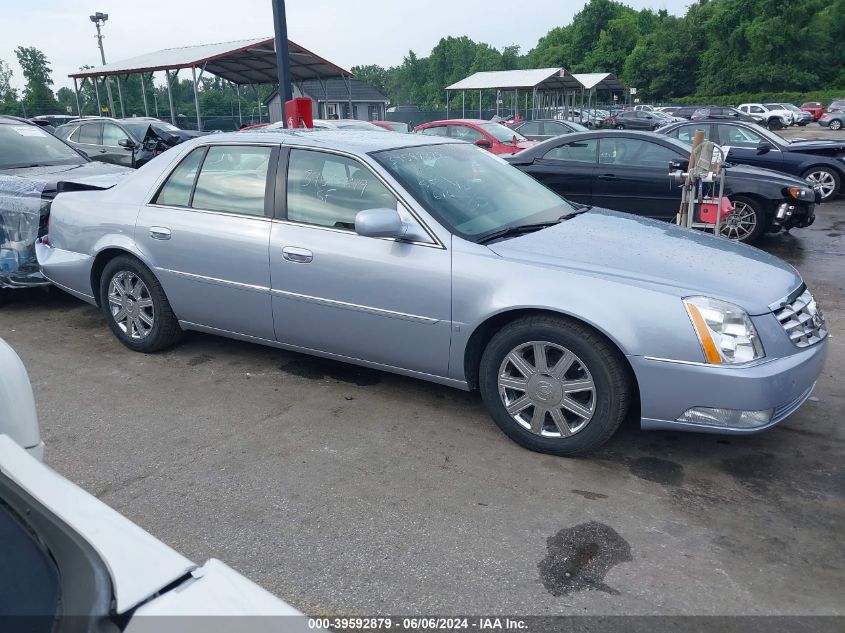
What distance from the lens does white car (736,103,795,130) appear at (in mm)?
38406

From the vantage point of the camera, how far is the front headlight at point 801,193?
830 centimetres

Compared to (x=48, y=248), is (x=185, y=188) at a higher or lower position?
higher

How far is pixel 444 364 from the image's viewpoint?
3.78 meters

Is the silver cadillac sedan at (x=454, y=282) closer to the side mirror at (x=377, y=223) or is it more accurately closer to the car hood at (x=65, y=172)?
the side mirror at (x=377, y=223)

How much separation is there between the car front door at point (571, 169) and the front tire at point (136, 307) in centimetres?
574

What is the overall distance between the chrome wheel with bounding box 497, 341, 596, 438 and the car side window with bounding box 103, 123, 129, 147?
40.9ft

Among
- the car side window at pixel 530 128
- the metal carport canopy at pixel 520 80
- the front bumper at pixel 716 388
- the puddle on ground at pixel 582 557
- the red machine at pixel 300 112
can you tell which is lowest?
the puddle on ground at pixel 582 557

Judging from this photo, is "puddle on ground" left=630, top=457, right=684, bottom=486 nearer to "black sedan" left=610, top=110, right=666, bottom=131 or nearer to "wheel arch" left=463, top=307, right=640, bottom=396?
"wheel arch" left=463, top=307, right=640, bottom=396

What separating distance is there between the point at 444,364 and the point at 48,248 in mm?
3516

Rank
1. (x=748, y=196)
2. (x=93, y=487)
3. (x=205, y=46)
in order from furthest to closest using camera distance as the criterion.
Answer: (x=205, y=46)
(x=748, y=196)
(x=93, y=487)

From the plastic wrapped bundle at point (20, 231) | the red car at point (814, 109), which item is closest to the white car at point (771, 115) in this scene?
the red car at point (814, 109)

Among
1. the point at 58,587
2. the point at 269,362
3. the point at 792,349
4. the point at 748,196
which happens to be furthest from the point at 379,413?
the point at 748,196

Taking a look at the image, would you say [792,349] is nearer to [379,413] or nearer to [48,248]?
[379,413]

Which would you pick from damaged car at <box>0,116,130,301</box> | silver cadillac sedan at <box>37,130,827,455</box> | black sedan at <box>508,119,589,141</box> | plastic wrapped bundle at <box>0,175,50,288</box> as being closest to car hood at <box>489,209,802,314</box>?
silver cadillac sedan at <box>37,130,827,455</box>
